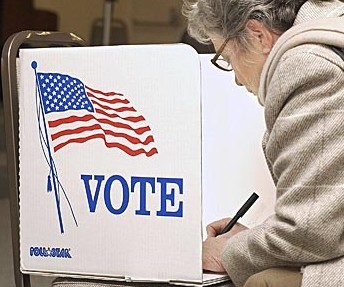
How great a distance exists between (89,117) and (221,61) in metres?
0.37

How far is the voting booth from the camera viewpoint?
135cm

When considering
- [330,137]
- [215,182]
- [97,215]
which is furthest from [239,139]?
[330,137]

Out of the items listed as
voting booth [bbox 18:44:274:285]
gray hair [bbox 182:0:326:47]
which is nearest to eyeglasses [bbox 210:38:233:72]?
gray hair [bbox 182:0:326:47]

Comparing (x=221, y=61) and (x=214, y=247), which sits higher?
(x=221, y=61)

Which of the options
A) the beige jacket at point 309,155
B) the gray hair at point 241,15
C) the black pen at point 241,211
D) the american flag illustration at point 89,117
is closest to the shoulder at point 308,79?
the beige jacket at point 309,155

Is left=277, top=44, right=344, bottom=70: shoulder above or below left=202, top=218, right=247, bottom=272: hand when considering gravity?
above

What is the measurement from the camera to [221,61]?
5.37ft

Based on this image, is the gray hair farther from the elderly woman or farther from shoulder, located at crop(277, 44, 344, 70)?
shoulder, located at crop(277, 44, 344, 70)

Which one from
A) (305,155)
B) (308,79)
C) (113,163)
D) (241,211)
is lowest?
(241,211)

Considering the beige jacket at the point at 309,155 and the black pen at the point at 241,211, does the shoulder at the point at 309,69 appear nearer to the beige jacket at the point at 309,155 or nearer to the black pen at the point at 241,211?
the beige jacket at the point at 309,155

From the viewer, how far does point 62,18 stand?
239 inches

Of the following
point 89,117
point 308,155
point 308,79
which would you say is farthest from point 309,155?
point 89,117

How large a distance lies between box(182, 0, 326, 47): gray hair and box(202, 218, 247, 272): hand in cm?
39

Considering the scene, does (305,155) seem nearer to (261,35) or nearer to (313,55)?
(313,55)
